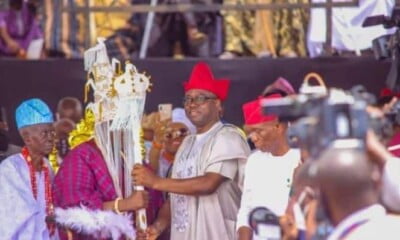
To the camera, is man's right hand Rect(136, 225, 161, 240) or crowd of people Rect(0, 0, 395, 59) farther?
crowd of people Rect(0, 0, 395, 59)

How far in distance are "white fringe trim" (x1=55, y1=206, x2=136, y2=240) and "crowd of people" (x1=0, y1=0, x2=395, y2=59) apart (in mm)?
2909

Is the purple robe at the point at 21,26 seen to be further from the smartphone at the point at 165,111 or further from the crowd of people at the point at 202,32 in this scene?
the smartphone at the point at 165,111

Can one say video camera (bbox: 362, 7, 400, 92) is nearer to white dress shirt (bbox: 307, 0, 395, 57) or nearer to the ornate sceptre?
the ornate sceptre

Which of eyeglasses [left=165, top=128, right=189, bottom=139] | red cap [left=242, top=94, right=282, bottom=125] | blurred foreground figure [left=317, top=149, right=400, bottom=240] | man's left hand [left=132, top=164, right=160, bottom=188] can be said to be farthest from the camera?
eyeglasses [left=165, top=128, right=189, bottom=139]

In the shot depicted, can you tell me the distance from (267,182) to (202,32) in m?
3.98

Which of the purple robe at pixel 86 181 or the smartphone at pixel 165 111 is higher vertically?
the smartphone at pixel 165 111

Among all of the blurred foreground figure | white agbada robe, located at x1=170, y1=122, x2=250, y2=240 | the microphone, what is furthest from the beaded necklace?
the blurred foreground figure

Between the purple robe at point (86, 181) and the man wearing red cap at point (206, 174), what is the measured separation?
216mm

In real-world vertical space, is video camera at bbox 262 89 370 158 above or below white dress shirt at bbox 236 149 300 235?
above

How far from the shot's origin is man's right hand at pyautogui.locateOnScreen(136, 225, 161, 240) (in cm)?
890

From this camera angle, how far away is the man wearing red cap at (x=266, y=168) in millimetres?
8211

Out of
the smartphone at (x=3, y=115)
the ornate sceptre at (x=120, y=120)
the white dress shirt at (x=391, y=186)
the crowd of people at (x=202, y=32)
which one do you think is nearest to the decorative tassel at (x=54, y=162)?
the ornate sceptre at (x=120, y=120)

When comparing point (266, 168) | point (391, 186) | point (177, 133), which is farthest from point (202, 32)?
point (391, 186)

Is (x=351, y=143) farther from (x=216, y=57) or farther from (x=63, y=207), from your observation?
(x=216, y=57)
